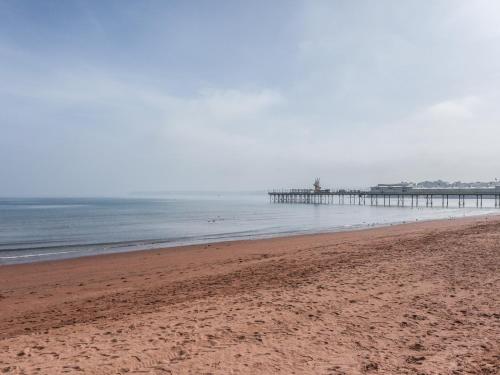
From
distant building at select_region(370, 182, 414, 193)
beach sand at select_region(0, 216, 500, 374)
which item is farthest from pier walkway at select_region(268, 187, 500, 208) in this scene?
beach sand at select_region(0, 216, 500, 374)

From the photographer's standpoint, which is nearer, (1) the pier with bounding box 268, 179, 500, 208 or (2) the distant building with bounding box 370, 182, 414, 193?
(1) the pier with bounding box 268, 179, 500, 208

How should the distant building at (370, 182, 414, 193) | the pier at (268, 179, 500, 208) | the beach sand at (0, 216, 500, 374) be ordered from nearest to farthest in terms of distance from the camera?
1. the beach sand at (0, 216, 500, 374)
2. the pier at (268, 179, 500, 208)
3. the distant building at (370, 182, 414, 193)

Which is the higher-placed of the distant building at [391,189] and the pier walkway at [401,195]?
the distant building at [391,189]

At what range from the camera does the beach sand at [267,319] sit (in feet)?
16.0

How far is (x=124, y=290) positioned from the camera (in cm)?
988

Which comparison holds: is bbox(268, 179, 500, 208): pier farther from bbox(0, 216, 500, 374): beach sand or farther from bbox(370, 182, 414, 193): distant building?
bbox(0, 216, 500, 374): beach sand

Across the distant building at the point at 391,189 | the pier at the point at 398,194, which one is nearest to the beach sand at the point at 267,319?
the pier at the point at 398,194

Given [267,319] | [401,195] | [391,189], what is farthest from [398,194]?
[267,319]

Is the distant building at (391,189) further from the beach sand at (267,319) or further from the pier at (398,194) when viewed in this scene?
the beach sand at (267,319)

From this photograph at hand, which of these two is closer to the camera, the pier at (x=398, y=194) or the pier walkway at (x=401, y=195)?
the pier walkway at (x=401, y=195)

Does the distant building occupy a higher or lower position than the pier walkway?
higher

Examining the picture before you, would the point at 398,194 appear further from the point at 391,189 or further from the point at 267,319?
the point at 267,319

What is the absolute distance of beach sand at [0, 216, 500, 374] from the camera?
4887 mm

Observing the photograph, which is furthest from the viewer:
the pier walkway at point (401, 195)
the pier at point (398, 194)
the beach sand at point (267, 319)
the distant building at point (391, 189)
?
the distant building at point (391, 189)
